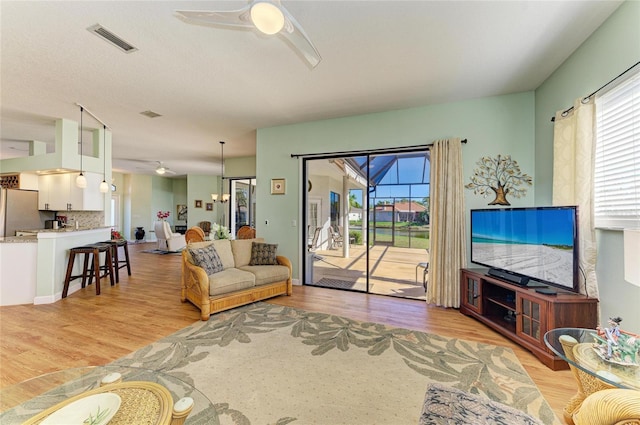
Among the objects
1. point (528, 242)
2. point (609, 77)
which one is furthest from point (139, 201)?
point (609, 77)

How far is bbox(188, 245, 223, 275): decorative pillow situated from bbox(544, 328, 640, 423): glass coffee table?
142 inches

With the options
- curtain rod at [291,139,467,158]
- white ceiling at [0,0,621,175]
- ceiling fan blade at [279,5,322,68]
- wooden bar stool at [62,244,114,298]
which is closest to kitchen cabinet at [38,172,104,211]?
white ceiling at [0,0,621,175]

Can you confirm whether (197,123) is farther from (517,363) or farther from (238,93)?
(517,363)

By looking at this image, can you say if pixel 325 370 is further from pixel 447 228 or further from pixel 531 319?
pixel 447 228

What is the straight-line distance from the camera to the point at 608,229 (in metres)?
2.19

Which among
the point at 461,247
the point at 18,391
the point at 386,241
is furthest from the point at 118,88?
the point at 461,247

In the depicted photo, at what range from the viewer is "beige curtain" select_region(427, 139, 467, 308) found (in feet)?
12.1

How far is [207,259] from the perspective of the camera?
145 inches

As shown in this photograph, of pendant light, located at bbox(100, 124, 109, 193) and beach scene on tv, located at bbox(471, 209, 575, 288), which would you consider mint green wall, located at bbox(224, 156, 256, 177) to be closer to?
pendant light, located at bbox(100, 124, 109, 193)

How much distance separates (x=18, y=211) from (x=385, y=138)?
7457mm

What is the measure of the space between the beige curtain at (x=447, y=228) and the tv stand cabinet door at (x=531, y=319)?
1.08 metres

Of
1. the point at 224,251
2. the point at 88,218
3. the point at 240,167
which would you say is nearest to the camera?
the point at 224,251

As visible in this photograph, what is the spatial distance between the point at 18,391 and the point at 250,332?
1.73 meters

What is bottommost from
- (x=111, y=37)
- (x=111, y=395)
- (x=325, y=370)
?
(x=325, y=370)
